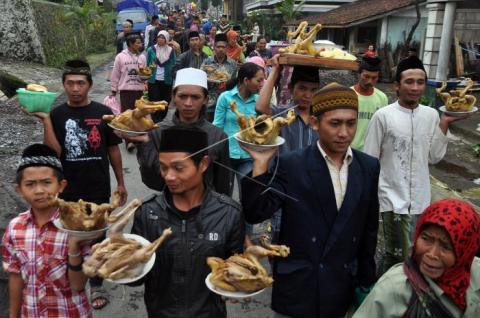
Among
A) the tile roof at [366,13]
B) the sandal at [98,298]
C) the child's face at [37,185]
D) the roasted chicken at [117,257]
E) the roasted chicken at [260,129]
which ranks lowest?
the sandal at [98,298]

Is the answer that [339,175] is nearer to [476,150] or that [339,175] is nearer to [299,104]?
[299,104]

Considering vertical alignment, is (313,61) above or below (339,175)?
above

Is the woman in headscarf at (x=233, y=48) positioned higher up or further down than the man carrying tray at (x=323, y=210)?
higher up

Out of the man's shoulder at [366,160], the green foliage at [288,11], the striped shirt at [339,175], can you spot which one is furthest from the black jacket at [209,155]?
the green foliage at [288,11]

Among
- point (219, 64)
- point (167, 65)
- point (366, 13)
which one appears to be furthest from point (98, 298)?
point (366, 13)

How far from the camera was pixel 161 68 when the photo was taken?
28.7 feet

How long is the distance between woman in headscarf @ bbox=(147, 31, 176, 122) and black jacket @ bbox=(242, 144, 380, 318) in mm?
6707

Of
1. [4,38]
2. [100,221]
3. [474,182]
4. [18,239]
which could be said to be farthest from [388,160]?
[4,38]

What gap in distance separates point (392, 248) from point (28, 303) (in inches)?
113

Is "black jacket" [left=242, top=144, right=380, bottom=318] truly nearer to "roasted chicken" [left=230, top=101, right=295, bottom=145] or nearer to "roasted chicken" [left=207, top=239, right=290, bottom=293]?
"roasted chicken" [left=230, top=101, right=295, bottom=145]

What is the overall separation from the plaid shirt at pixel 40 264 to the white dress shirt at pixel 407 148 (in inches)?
102

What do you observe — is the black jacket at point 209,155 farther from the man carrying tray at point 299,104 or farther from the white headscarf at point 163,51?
the white headscarf at point 163,51

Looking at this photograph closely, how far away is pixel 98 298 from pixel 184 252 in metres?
2.11

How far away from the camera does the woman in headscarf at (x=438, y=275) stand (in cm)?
192
